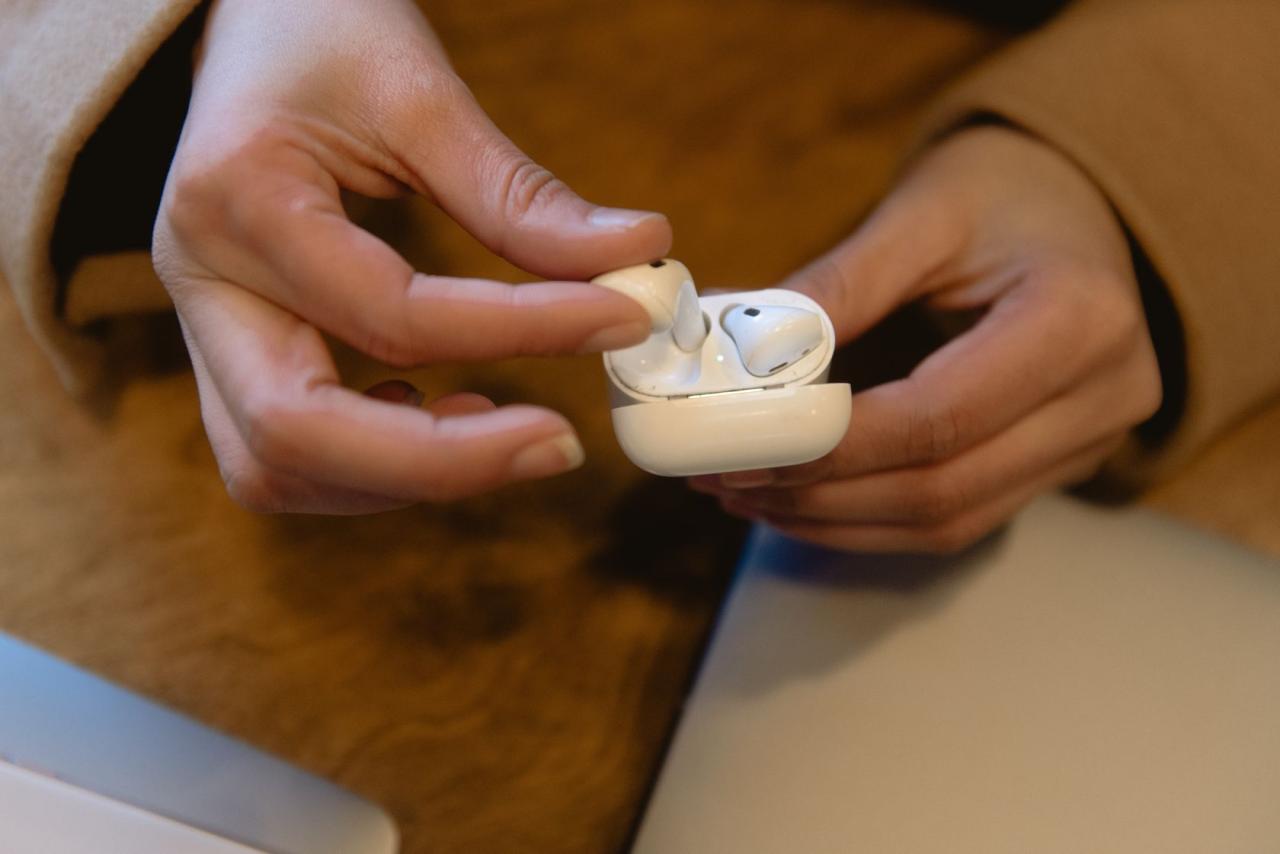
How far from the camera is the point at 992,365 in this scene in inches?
18.3

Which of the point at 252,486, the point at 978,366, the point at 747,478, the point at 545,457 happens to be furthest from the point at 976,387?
the point at 252,486

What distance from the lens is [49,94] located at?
0.45m

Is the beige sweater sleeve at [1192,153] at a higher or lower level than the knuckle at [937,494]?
higher

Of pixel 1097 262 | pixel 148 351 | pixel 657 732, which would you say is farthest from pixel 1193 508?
pixel 148 351

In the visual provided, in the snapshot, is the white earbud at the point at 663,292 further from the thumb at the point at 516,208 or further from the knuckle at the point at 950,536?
the knuckle at the point at 950,536

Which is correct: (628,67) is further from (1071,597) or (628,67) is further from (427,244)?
(1071,597)

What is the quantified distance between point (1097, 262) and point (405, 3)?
1.26 feet

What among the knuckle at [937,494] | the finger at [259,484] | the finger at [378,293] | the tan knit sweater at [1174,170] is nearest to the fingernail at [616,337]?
the finger at [378,293]

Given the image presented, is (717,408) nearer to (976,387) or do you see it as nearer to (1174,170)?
(976,387)

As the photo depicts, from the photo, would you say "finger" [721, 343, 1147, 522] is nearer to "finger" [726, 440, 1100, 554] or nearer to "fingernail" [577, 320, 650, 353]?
"finger" [726, 440, 1100, 554]

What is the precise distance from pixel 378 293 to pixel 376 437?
0.17 ft

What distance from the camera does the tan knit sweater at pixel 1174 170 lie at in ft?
1.68

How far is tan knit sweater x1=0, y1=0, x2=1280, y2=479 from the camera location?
0.51 meters

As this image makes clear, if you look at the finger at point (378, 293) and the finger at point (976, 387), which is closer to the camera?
the finger at point (378, 293)
